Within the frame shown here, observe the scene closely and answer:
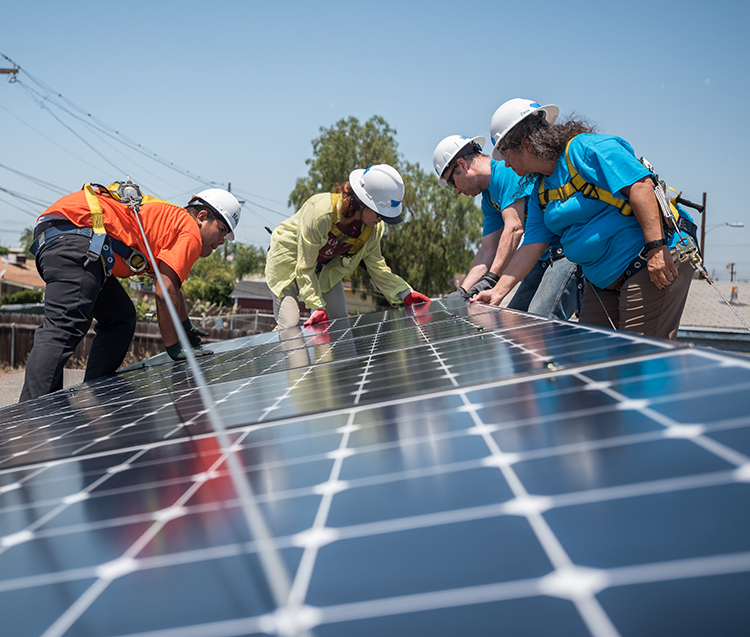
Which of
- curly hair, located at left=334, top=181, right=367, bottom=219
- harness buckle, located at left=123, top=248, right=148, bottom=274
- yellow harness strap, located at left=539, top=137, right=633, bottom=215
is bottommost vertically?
yellow harness strap, located at left=539, top=137, right=633, bottom=215

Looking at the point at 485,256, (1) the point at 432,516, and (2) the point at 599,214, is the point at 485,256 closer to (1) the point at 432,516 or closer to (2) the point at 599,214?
(2) the point at 599,214

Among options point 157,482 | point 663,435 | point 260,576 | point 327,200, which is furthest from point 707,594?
point 327,200

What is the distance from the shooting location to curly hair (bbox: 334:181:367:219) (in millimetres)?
5141

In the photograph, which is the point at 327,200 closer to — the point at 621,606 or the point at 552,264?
the point at 552,264

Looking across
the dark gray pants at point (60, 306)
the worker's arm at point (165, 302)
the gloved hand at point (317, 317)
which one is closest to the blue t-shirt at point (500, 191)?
the gloved hand at point (317, 317)

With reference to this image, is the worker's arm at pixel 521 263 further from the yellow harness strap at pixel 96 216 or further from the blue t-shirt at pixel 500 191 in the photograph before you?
the yellow harness strap at pixel 96 216

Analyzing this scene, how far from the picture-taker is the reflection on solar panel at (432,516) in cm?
53

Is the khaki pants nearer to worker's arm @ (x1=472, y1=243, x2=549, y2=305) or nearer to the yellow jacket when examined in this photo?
the yellow jacket

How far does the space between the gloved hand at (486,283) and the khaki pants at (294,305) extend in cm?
187

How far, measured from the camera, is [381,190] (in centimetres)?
504

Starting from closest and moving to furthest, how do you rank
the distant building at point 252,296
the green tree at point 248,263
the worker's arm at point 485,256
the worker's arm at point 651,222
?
the worker's arm at point 651,222, the worker's arm at point 485,256, the distant building at point 252,296, the green tree at point 248,263

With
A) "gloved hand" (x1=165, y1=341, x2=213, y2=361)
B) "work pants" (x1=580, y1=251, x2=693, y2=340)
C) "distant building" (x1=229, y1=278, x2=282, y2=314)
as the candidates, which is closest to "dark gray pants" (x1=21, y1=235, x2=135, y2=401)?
"gloved hand" (x1=165, y1=341, x2=213, y2=361)

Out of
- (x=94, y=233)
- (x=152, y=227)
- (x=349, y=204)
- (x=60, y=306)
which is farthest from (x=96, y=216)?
(x=349, y=204)

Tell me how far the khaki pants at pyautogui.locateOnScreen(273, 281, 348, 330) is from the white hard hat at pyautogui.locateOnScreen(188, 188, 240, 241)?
4.18 ft
